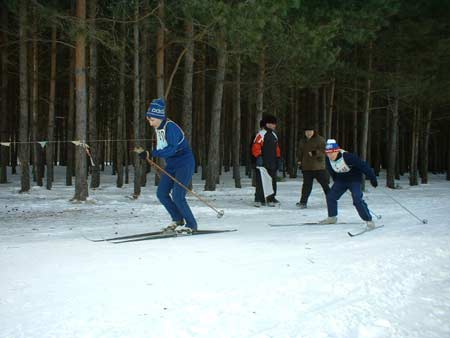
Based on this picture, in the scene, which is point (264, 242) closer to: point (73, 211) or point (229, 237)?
point (229, 237)

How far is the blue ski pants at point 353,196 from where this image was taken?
770cm

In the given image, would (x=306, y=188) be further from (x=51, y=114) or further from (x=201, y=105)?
(x=201, y=105)

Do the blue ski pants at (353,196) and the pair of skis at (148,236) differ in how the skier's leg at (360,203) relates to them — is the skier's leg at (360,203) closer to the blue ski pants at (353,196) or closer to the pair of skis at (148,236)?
the blue ski pants at (353,196)

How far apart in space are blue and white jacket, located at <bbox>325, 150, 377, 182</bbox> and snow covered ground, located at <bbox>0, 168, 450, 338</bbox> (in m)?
0.83

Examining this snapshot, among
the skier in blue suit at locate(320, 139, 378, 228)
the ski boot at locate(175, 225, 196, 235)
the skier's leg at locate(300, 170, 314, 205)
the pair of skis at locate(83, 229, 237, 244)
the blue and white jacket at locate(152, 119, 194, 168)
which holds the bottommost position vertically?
the pair of skis at locate(83, 229, 237, 244)

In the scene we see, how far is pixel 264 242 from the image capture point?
6.64 meters

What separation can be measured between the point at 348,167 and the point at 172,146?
283 cm

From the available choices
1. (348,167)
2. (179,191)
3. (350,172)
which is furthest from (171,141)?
(350,172)

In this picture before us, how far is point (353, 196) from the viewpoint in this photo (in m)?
7.71

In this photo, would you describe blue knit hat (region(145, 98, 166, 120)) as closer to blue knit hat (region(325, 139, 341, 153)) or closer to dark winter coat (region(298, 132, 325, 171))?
blue knit hat (region(325, 139, 341, 153))

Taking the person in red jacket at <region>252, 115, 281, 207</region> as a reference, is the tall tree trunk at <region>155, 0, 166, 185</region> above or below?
above

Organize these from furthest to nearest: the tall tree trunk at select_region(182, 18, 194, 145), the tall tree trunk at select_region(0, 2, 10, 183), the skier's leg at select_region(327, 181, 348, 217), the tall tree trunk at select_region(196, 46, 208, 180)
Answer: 1. the tall tree trunk at select_region(196, 46, 208, 180)
2. the tall tree trunk at select_region(0, 2, 10, 183)
3. the tall tree trunk at select_region(182, 18, 194, 145)
4. the skier's leg at select_region(327, 181, 348, 217)

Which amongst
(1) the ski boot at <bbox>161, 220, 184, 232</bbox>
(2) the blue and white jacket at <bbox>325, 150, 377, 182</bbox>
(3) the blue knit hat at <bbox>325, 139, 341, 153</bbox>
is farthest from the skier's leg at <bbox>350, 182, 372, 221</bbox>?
(1) the ski boot at <bbox>161, 220, 184, 232</bbox>

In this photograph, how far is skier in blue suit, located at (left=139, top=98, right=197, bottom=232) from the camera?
281 inches
